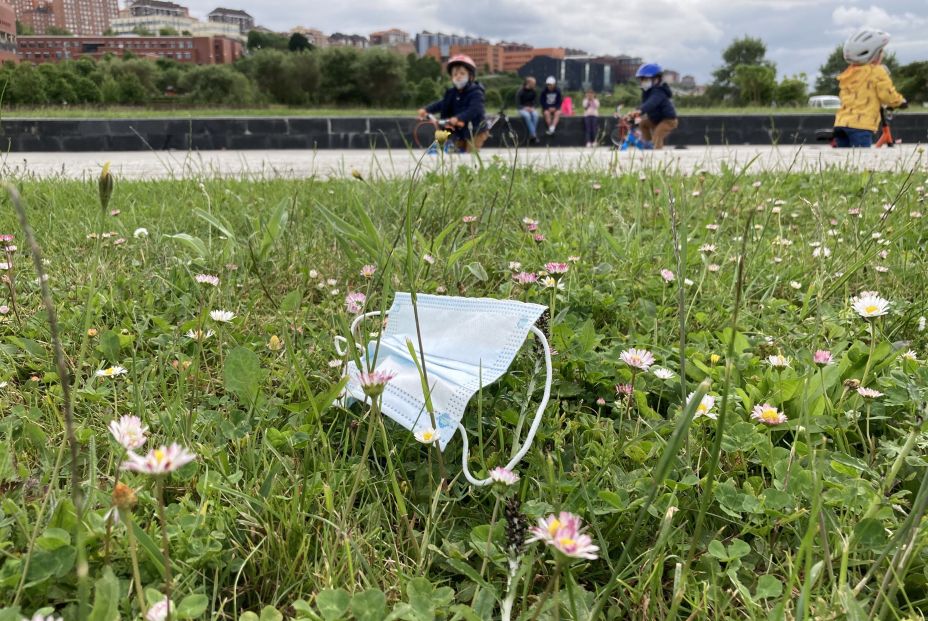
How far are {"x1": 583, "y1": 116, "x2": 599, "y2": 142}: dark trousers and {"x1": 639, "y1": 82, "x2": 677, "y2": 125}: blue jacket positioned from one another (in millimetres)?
3635

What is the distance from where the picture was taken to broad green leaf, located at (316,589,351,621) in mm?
→ 771

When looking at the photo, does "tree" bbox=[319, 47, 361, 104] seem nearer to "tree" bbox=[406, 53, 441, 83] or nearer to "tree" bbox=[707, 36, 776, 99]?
"tree" bbox=[406, 53, 441, 83]

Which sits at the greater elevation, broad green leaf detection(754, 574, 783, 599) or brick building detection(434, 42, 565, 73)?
brick building detection(434, 42, 565, 73)

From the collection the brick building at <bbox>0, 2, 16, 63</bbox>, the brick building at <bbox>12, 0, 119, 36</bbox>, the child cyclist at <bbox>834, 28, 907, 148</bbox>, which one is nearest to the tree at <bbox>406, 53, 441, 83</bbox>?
the brick building at <bbox>0, 2, 16, 63</bbox>

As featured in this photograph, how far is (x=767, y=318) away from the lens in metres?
1.71

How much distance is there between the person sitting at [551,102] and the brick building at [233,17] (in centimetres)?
10140

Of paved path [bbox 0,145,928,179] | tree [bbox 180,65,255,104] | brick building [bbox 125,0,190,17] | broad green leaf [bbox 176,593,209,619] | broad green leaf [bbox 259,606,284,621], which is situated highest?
brick building [bbox 125,0,190,17]

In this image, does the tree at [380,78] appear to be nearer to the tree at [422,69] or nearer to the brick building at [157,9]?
the tree at [422,69]

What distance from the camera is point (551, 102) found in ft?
36.8

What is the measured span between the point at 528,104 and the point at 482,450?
10.8m

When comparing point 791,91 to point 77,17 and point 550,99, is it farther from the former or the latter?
point 77,17

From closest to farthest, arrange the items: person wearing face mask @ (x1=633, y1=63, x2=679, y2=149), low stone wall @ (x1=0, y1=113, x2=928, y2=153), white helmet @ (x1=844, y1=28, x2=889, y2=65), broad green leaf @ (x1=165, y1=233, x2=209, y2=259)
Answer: broad green leaf @ (x1=165, y1=233, x2=209, y2=259)
white helmet @ (x1=844, y1=28, x2=889, y2=65)
person wearing face mask @ (x1=633, y1=63, x2=679, y2=149)
low stone wall @ (x1=0, y1=113, x2=928, y2=153)

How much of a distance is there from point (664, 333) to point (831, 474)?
2.03 ft

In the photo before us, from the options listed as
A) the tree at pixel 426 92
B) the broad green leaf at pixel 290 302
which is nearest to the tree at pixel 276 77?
the tree at pixel 426 92
